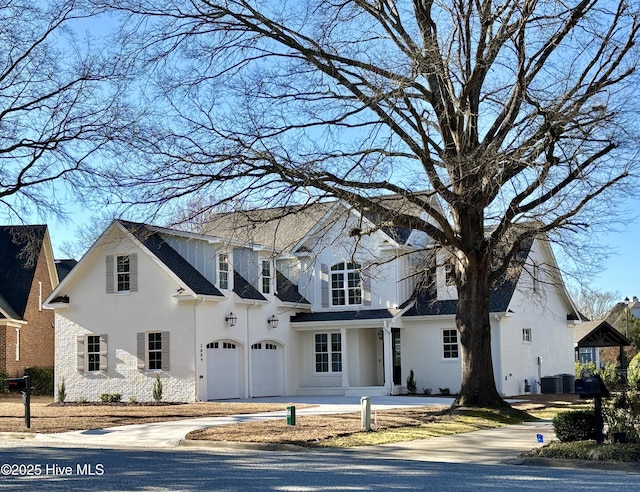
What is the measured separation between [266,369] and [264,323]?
1869 mm

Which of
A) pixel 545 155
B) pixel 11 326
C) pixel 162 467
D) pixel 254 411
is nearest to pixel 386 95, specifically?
pixel 545 155

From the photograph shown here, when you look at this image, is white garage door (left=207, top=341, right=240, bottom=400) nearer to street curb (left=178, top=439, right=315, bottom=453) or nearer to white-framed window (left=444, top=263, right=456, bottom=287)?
white-framed window (left=444, top=263, right=456, bottom=287)

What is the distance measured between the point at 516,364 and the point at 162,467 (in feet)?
77.5

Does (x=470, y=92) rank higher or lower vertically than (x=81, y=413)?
higher

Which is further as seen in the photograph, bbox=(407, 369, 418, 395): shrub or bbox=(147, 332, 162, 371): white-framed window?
bbox=(407, 369, 418, 395): shrub

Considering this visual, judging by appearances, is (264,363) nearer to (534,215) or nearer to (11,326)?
(11,326)

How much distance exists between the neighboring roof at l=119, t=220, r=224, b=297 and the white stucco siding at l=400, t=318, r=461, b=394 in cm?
806

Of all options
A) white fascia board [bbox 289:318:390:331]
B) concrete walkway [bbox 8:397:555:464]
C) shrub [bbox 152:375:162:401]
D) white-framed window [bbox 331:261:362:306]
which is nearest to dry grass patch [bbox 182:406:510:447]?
concrete walkway [bbox 8:397:555:464]

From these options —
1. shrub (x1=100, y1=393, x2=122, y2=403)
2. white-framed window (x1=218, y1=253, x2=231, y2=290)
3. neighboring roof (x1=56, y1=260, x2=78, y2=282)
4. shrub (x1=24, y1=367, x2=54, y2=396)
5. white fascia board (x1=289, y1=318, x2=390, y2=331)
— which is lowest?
shrub (x1=100, y1=393, x2=122, y2=403)

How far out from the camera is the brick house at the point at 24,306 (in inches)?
1554

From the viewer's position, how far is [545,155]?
1889 centimetres

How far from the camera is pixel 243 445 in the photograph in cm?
1698

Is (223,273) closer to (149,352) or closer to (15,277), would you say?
(149,352)

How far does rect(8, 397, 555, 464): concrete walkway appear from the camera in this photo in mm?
15359
